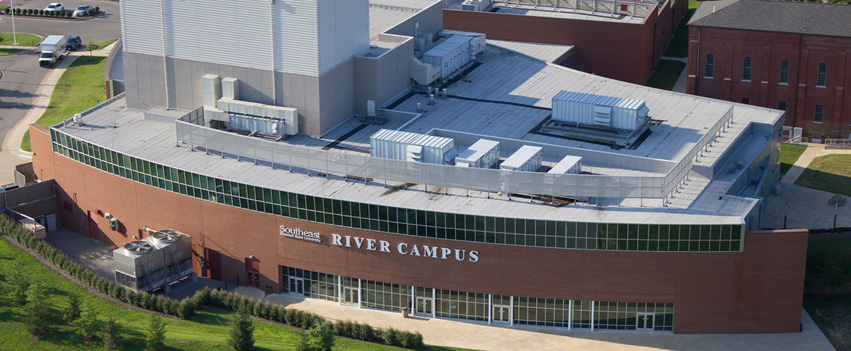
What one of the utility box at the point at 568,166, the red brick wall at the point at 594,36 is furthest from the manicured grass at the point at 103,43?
the utility box at the point at 568,166

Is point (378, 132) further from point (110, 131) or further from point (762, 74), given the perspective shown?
point (762, 74)

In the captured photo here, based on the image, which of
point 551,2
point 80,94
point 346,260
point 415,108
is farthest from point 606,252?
point 80,94

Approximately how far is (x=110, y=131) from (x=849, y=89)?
2600 inches

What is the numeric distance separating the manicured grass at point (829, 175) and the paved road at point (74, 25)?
281ft

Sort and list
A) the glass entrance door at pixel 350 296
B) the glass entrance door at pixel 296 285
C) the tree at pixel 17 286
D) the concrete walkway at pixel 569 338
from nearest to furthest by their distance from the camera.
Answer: the concrete walkway at pixel 569 338 → the tree at pixel 17 286 → the glass entrance door at pixel 350 296 → the glass entrance door at pixel 296 285

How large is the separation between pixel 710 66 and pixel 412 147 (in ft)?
137

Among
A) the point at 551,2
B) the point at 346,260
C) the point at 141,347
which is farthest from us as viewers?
the point at 551,2

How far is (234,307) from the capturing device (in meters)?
88.1

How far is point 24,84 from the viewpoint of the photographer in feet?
458

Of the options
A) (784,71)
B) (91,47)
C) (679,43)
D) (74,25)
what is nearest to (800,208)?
(784,71)

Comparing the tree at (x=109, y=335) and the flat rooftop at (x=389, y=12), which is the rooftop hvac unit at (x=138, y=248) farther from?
the flat rooftop at (x=389, y=12)

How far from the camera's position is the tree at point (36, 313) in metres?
82.4

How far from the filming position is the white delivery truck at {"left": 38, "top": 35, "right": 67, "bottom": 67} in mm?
144875

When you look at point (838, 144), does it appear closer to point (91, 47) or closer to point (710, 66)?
point (710, 66)
